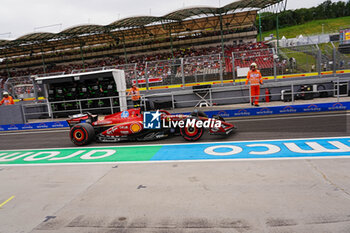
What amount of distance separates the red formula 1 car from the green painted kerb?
572mm

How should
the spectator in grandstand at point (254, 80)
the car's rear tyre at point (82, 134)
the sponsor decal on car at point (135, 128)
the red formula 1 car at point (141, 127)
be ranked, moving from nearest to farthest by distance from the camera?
the red formula 1 car at point (141, 127) < the sponsor decal on car at point (135, 128) < the car's rear tyre at point (82, 134) < the spectator in grandstand at point (254, 80)

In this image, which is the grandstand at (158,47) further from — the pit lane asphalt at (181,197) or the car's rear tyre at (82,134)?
the pit lane asphalt at (181,197)

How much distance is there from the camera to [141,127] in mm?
8555

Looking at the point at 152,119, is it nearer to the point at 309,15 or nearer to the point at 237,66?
the point at 237,66

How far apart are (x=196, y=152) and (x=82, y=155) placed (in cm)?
354

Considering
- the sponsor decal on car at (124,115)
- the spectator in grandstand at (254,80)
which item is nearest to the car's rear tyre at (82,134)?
the sponsor decal on car at (124,115)

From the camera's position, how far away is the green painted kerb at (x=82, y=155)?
7.31 metres

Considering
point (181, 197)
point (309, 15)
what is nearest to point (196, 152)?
point (181, 197)

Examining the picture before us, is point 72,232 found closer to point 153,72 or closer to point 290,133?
point 290,133

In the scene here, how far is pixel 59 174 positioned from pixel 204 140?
14.3 feet

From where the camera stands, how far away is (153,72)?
18078mm

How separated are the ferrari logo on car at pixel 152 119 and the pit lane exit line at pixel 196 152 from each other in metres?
0.69

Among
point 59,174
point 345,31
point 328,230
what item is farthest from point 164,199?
point 345,31

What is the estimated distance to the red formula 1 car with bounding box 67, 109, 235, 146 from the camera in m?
8.08
